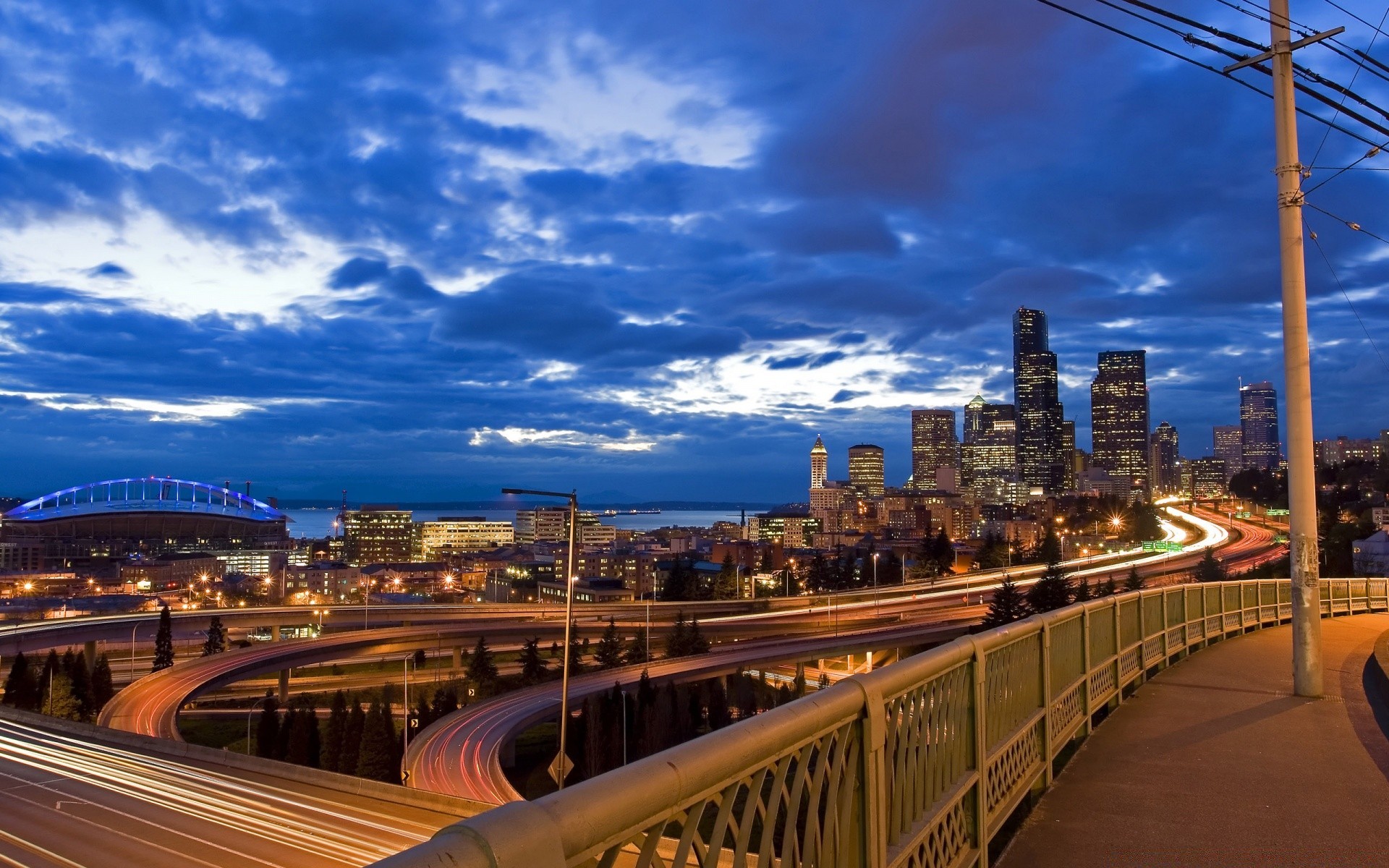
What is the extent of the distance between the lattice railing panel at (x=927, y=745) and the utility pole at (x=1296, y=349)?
7212 mm

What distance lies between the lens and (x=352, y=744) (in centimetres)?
3400

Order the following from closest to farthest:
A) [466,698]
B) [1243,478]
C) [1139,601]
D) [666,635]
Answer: [1139,601], [466,698], [666,635], [1243,478]

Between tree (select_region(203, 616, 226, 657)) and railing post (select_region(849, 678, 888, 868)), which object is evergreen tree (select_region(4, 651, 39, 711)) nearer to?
tree (select_region(203, 616, 226, 657))

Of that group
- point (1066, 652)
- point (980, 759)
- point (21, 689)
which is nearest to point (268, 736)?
point (21, 689)

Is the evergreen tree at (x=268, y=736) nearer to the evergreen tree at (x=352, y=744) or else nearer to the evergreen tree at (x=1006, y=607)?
the evergreen tree at (x=352, y=744)

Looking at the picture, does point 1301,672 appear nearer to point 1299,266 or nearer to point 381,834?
point 1299,266

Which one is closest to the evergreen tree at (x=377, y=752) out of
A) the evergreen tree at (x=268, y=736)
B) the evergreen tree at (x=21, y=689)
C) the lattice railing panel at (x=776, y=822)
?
the evergreen tree at (x=268, y=736)

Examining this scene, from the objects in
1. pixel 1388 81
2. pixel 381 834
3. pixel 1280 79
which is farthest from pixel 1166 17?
pixel 381 834

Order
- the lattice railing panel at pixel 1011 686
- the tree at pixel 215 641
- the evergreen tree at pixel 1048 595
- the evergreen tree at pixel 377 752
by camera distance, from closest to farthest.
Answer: the lattice railing panel at pixel 1011 686, the evergreen tree at pixel 377 752, the evergreen tree at pixel 1048 595, the tree at pixel 215 641

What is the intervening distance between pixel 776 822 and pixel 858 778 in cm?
69

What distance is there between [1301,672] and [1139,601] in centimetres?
179

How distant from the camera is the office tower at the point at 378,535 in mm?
177500

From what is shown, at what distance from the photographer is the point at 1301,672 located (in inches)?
392

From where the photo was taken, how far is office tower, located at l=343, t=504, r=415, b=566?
178m
